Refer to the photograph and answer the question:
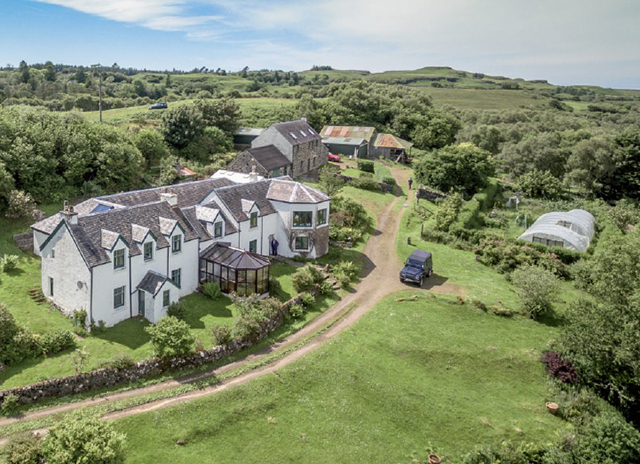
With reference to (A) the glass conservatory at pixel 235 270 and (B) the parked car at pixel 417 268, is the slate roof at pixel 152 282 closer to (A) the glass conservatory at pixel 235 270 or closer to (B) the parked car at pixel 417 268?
(A) the glass conservatory at pixel 235 270

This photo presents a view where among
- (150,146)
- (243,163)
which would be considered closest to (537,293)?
(243,163)

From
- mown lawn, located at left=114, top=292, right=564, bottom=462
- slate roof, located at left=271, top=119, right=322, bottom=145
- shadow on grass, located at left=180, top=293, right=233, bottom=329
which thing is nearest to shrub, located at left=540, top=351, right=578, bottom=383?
mown lawn, located at left=114, top=292, right=564, bottom=462

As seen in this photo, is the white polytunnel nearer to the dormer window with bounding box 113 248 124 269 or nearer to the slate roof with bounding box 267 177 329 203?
the slate roof with bounding box 267 177 329 203

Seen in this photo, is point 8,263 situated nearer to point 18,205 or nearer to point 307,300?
point 18,205

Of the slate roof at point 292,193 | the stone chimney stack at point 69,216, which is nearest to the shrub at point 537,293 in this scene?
the slate roof at point 292,193

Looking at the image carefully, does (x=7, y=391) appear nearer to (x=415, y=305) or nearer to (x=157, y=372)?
(x=157, y=372)

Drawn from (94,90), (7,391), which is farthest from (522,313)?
(94,90)
